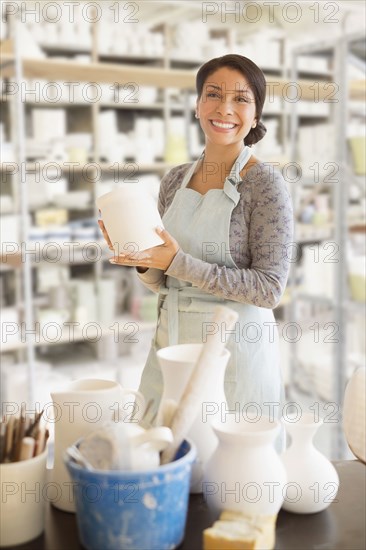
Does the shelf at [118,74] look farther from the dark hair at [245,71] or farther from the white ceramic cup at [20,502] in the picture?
the white ceramic cup at [20,502]

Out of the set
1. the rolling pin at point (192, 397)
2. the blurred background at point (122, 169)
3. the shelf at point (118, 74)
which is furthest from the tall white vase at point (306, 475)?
the shelf at point (118, 74)

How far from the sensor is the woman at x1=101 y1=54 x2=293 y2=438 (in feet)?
4.71

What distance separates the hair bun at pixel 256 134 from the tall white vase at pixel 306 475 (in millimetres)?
852

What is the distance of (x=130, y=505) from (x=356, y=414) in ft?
1.30

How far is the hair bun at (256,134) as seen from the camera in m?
1.64

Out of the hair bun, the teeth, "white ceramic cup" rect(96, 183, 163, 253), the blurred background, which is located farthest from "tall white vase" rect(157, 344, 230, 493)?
the blurred background

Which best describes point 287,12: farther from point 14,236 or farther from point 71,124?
point 14,236

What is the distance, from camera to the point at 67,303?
156 inches

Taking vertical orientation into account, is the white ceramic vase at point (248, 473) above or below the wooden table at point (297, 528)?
above

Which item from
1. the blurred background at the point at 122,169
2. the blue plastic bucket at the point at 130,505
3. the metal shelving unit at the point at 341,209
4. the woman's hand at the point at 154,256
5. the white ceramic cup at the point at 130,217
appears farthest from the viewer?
the blurred background at the point at 122,169

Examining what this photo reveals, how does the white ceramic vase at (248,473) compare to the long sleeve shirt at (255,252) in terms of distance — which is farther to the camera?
the long sleeve shirt at (255,252)

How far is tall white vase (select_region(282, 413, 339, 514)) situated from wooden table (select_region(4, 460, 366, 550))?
2 centimetres

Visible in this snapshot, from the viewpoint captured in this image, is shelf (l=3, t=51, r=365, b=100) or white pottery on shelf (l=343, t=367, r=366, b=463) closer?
white pottery on shelf (l=343, t=367, r=366, b=463)

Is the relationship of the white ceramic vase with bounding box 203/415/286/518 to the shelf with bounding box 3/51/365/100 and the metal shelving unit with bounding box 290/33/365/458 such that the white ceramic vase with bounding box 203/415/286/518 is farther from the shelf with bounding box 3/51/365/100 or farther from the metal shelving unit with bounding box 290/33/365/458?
the shelf with bounding box 3/51/365/100
